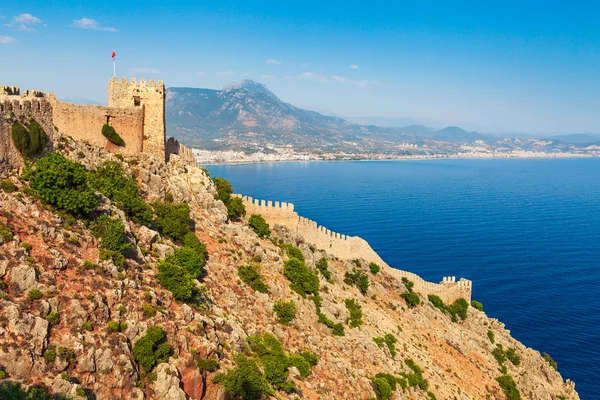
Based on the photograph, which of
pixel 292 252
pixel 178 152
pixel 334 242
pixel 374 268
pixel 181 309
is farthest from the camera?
pixel 374 268

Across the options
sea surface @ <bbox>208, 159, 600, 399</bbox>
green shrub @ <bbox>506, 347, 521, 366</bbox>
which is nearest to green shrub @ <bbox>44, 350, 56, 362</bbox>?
green shrub @ <bbox>506, 347, 521, 366</bbox>

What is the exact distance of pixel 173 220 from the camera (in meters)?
30.2

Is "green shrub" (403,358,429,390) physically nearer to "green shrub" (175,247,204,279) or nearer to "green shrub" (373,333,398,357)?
"green shrub" (373,333,398,357)

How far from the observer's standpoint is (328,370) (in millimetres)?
28797

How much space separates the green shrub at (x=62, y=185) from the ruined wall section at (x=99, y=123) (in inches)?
341

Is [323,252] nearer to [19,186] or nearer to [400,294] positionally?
[400,294]

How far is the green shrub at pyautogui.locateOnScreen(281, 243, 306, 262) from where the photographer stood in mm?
40700

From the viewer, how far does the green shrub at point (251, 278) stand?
31219 mm

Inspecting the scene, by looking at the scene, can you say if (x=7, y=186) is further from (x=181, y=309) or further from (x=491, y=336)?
(x=491, y=336)

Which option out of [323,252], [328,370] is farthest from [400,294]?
[328,370]

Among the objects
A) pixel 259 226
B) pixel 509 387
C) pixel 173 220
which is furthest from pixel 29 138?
pixel 509 387

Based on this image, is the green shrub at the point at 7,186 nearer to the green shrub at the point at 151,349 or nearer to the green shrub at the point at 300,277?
the green shrub at the point at 151,349

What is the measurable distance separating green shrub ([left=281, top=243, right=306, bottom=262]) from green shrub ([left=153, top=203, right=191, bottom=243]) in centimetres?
1161

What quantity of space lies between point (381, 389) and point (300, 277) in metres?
9.73
